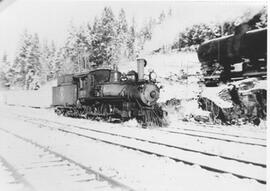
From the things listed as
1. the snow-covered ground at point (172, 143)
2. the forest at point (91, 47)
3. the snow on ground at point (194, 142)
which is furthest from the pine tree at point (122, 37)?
the snow on ground at point (194, 142)

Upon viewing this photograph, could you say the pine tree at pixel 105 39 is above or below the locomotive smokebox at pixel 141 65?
above

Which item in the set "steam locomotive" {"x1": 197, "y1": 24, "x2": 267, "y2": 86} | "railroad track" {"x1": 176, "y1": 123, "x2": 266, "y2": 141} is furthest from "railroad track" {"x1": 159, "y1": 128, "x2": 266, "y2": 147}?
"steam locomotive" {"x1": 197, "y1": 24, "x2": 267, "y2": 86}

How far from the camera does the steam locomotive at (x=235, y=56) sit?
9.93 feet

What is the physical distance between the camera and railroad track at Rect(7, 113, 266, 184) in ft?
9.71

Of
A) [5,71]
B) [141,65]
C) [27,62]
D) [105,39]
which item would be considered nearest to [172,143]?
[141,65]

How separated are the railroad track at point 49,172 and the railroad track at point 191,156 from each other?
0.75m

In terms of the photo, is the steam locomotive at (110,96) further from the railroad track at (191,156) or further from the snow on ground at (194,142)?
the railroad track at (191,156)

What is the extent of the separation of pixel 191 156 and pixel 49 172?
1479mm

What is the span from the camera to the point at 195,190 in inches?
119

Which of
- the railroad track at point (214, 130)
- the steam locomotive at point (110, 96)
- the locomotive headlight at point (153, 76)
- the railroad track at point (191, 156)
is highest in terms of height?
the locomotive headlight at point (153, 76)

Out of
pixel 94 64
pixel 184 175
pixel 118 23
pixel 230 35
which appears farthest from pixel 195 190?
pixel 94 64

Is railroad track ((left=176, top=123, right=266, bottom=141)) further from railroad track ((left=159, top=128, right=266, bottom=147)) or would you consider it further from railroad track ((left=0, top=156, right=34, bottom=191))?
railroad track ((left=0, top=156, right=34, bottom=191))

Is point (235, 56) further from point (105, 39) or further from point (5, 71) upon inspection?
point (5, 71)

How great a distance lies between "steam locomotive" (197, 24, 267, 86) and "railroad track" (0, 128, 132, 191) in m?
1.36
